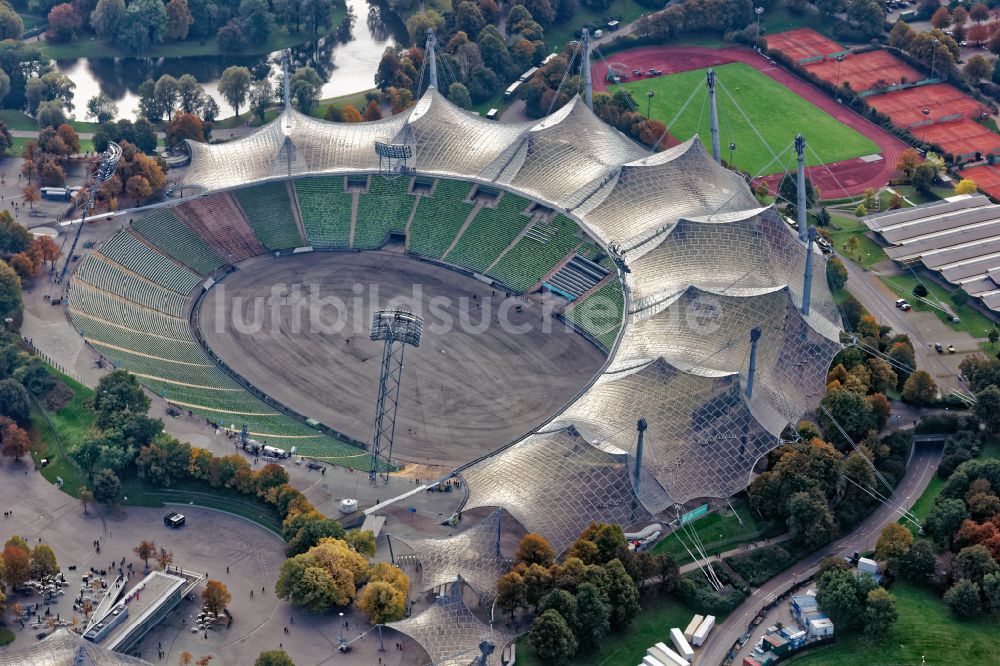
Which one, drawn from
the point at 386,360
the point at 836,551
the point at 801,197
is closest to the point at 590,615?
the point at 836,551

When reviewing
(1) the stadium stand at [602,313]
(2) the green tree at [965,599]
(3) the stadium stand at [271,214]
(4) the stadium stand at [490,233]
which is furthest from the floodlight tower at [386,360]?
(2) the green tree at [965,599]

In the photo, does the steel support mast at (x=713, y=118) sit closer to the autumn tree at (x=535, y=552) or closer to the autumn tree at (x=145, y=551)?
the autumn tree at (x=535, y=552)

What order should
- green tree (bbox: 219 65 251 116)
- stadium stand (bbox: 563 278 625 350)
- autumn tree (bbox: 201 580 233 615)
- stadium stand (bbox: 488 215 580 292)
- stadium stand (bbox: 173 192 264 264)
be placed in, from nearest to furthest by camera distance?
autumn tree (bbox: 201 580 233 615)
stadium stand (bbox: 563 278 625 350)
stadium stand (bbox: 488 215 580 292)
stadium stand (bbox: 173 192 264 264)
green tree (bbox: 219 65 251 116)

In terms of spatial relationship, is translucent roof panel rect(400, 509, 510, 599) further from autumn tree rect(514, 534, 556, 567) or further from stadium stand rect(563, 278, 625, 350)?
stadium stand rect(563, 278, 625, 350)

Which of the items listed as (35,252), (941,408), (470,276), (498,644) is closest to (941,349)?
(941,408)

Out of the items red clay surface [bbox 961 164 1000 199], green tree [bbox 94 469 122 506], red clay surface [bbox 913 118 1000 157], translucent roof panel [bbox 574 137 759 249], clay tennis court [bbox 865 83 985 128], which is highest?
translucent roof panel [bbox 574 137 759 249]

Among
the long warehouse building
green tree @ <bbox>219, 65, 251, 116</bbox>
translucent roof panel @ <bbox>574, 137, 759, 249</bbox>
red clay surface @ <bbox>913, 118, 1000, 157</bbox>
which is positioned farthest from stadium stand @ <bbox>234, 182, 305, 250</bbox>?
red clay surface @ <bbox>913, 118, 1000, 157</bbox>

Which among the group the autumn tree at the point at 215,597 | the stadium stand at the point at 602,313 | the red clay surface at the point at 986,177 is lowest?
the red clay surface at the point at 986,177
